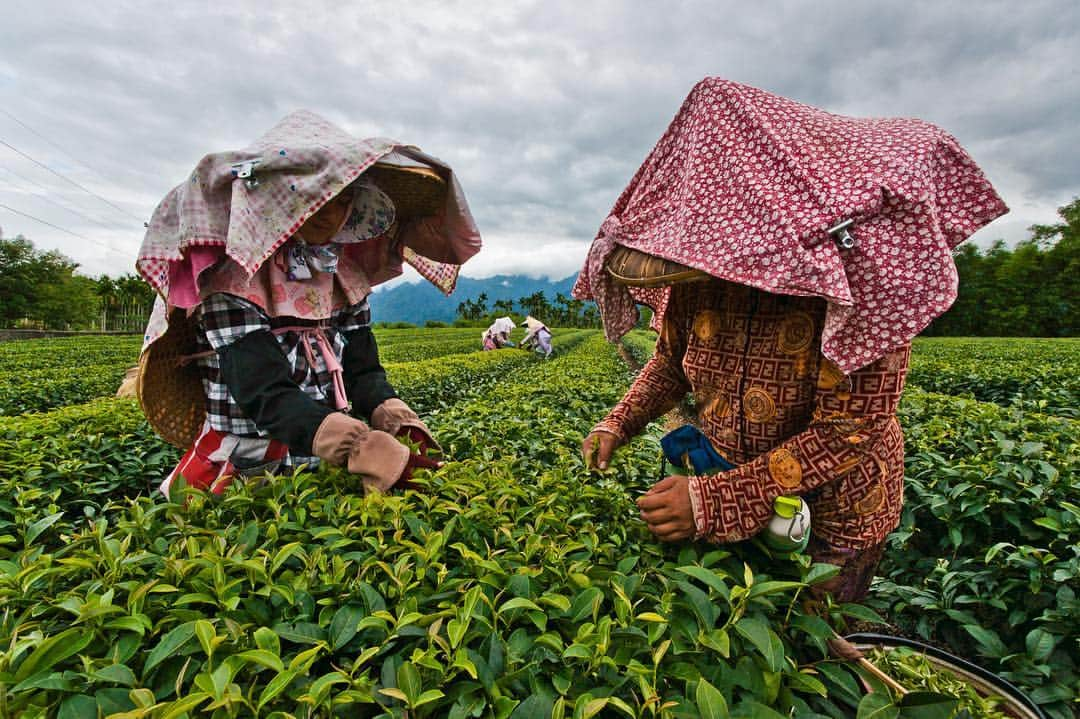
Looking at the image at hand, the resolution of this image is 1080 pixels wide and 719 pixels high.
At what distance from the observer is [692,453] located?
5.06 ft

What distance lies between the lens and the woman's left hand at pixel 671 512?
128cm

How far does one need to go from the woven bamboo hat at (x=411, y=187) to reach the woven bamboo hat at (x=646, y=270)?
81 cm

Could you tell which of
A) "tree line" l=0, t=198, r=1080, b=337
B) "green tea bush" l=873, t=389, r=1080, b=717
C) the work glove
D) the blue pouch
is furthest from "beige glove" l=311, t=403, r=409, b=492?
"tree line" l=0, t=198, r=1080, b=337

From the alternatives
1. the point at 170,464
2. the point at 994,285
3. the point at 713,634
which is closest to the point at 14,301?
→ the point at 170,464

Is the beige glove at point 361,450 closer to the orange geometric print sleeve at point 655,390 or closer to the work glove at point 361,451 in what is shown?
the work glove at point 361,451

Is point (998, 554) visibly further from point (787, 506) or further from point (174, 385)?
point (174, 385)

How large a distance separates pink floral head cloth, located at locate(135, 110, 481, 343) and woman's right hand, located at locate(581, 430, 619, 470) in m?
1.14

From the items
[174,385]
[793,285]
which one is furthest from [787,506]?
[174,385]

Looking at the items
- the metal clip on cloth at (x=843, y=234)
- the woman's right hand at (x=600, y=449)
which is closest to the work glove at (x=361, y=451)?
the woman's right hand at (x=600, y=449)

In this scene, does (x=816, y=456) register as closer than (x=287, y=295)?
Yes

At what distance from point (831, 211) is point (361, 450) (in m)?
1.34

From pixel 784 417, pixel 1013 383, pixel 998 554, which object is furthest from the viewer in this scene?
pixel 1013 383

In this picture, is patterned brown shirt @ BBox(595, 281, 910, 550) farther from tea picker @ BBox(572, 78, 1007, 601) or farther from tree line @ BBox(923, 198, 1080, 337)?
tree line @ BBox(923, 198, 1080, 337)

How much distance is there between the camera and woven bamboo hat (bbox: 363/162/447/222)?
5.97ft
